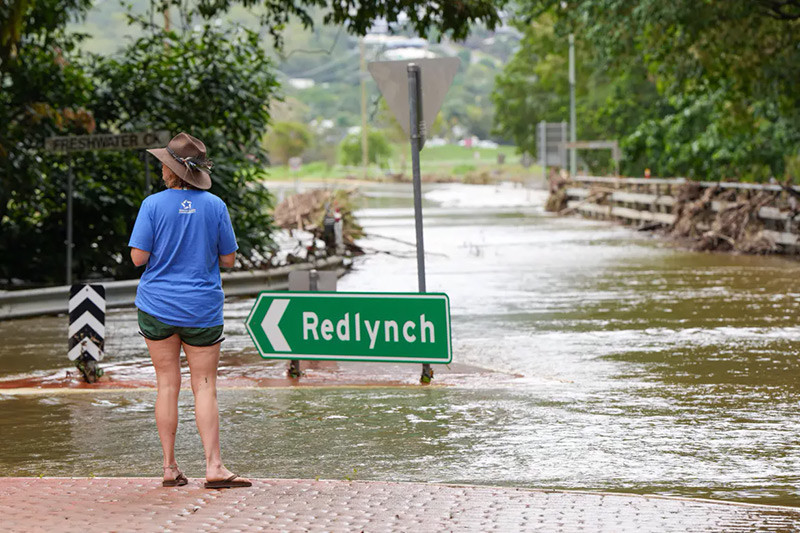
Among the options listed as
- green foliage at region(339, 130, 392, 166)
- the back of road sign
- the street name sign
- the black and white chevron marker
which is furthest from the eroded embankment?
green foliage at region(339, 130, 392, 166)

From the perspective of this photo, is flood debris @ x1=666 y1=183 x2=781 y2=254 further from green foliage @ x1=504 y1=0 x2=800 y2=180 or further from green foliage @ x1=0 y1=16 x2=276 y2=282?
green foliage @ x1=0 y1=16 x2=276 y2=282

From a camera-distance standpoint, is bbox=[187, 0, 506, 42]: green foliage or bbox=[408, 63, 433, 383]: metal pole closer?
bbox=[408, 63, 433, 383]: metal pole

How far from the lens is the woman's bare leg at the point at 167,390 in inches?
266

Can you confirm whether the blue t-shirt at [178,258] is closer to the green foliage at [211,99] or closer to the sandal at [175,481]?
the sandal at [175,481]

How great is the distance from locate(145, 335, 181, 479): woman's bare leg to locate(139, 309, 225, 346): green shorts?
0.13ft

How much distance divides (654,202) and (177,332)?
28556mm

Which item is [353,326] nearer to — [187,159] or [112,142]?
[187,159]

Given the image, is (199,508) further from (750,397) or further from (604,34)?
(604,34)

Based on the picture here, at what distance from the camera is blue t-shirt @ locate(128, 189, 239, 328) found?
6.68m

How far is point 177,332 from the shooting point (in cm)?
672

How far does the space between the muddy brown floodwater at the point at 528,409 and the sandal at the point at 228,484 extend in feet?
2.04

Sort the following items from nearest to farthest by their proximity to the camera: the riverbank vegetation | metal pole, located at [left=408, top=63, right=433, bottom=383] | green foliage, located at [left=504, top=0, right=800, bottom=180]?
metal pole, located at [left=408, top=63, right=433, bottom=383] < the riverbank vegetation < green foliage, located at [left=504, top=0, right=800, bottom=180]

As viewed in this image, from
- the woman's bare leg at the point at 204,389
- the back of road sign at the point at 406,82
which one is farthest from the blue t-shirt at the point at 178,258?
the back of road sign at the point at 406,82

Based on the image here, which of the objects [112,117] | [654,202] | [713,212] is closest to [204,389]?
[112,117]
